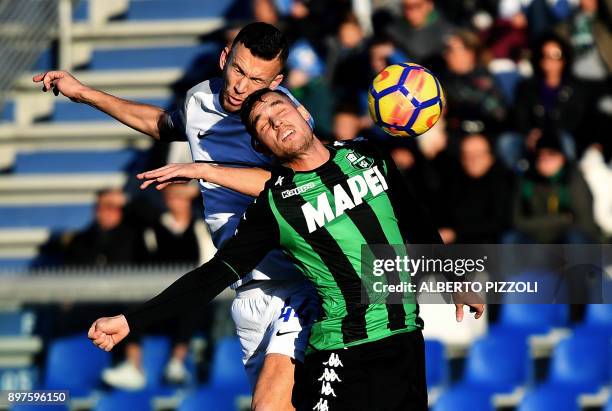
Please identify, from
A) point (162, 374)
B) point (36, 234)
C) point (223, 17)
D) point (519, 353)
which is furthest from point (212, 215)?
point (223, 17)

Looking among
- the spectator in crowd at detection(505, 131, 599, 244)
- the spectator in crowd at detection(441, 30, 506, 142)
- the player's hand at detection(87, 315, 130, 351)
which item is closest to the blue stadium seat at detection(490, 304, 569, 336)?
the spectator in crowd at detection(505, 131, 599, 244)

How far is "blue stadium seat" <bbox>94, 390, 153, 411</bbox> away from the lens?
8953 mm

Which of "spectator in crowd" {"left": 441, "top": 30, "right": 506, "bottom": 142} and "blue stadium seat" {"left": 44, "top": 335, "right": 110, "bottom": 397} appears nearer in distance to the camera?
"blue stadium seat" {"left": 44, "top": 335, "right": 110, "bottom": 397}

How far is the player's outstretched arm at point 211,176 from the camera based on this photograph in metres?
5.50

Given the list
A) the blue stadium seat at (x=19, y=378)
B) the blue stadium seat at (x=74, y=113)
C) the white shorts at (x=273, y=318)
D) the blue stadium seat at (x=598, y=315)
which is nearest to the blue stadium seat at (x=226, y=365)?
the blue stadium seat at (x=19, y=378)

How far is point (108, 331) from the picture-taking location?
209 inches

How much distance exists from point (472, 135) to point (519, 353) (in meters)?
1.82

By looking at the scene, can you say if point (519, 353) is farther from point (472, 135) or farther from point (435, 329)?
point (472, 135)

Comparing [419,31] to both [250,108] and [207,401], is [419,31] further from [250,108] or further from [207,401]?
[250,108]

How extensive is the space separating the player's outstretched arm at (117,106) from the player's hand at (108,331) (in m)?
1.54

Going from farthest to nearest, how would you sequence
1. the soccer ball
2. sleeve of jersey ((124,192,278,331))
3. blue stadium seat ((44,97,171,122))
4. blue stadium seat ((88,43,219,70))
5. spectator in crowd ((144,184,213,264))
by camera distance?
1. blue stadium seat ((44,97,171,122))
2. blue stadium seat ((88,43,219,70))
3. spectator in crowd ((144,184,213,264))
4. the soccer ball
5. sleeve of jersey ((124,192,278,331))

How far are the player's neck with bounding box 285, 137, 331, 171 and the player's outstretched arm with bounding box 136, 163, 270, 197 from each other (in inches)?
7.4

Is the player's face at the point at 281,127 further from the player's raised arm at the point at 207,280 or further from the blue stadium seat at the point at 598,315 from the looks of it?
the blue stadium seat at the point at 598,315

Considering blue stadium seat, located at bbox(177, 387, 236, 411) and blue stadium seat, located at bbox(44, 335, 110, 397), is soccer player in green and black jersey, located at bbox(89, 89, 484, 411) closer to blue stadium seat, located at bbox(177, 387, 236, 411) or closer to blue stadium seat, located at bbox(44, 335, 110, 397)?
blue stadium seat, located at bbox(177, 387, 236, 411)
